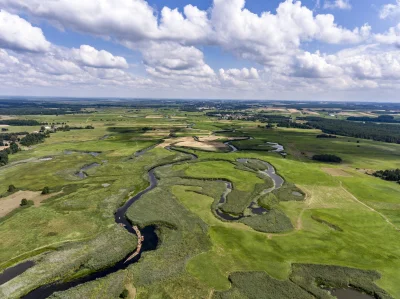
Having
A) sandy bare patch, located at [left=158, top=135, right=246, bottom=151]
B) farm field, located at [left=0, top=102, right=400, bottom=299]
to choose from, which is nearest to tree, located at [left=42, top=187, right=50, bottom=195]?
farm field, located at [left=0, top=102, right=400, bottom=299]

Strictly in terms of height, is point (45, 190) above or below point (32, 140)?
below

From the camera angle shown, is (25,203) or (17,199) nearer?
(25,203)

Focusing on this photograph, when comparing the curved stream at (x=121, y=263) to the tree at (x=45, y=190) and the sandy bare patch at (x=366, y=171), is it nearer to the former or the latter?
the tree at (x=45, y=190)

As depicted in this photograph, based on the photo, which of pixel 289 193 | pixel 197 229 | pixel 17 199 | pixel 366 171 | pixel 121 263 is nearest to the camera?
pixel 121 263

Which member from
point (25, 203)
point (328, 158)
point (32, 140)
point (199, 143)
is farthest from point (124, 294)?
point (32, 140)

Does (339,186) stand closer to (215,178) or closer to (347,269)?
(215,178)

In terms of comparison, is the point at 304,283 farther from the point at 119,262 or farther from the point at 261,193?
the point at 261,193

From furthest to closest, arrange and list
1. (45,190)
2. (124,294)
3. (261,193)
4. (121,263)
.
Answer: (261,193) → (45,190) → (121,263) → (124,294)

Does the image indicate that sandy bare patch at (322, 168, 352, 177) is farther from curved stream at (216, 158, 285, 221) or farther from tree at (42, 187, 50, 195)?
tree at (42, 187, 50, 195)
